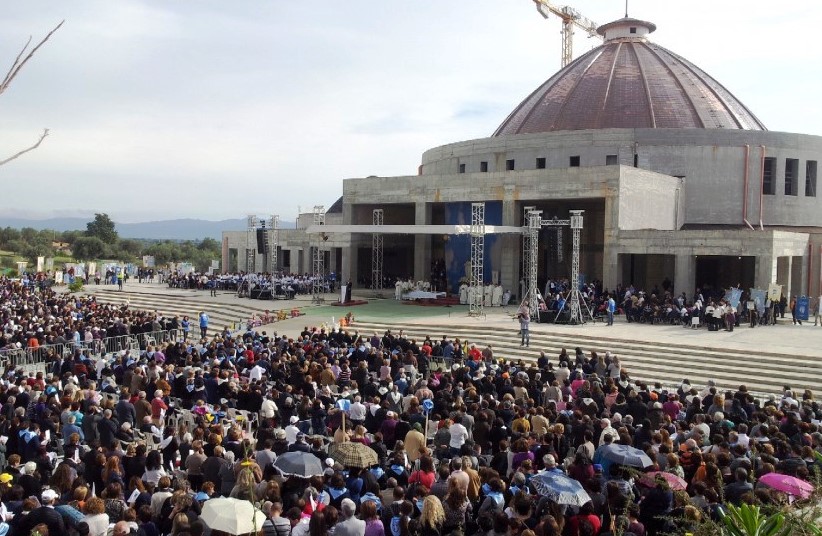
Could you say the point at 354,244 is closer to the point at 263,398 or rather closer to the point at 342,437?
the point at 263,398

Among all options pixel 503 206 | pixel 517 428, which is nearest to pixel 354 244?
pixel 503 206

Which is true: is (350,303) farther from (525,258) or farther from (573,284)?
(573,284)

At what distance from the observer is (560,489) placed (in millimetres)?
8953

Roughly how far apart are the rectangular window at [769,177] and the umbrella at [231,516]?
4397cm

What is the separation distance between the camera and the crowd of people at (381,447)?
8.73m

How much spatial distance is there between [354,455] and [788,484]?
555 cm

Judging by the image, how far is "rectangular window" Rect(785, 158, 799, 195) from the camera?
4541 cm

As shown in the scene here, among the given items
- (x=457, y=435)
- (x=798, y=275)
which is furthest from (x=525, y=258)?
(x=457, y=435)

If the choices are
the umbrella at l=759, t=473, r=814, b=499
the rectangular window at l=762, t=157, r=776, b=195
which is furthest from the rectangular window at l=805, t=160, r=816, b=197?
the umbrella at l=759, t=473, r=814, b=499

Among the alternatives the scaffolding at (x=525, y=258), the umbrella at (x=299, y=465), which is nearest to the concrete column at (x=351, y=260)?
the scaffolding at (x=525, y=258)

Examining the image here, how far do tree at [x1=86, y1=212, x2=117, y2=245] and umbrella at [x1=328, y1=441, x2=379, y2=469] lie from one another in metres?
107

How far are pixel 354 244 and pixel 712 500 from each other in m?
36.6

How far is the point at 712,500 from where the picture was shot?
946 cm

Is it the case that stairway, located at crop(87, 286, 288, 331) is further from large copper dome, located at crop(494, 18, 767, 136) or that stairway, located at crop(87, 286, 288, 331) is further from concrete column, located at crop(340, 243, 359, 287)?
large copper dome, located at crop(494, 18, 767, 136)
